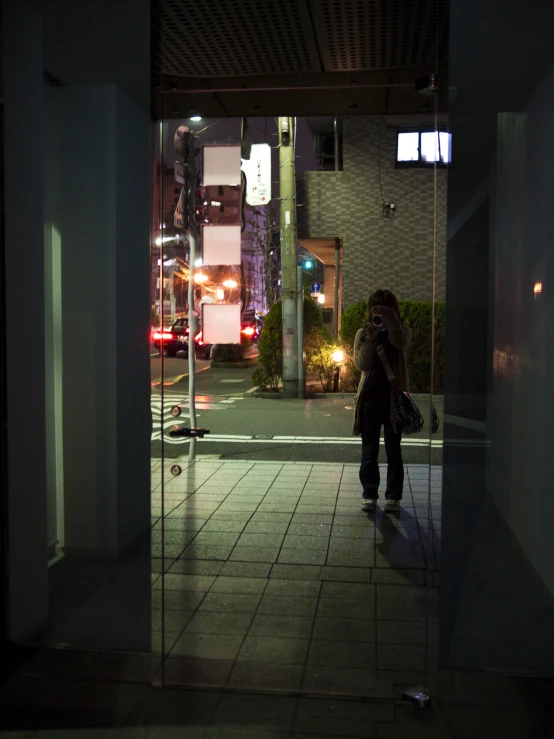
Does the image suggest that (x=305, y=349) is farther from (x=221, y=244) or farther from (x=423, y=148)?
(x=221, y=244)

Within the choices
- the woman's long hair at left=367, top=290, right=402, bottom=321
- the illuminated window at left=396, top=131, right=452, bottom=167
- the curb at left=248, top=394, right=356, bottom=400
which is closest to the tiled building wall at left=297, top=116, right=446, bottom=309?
the illuminated window at left=396, top=131, right=452, bottom=167

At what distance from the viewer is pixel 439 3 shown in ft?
12.1

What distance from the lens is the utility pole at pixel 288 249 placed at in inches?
267

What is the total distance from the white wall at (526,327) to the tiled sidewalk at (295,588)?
642 millimetres

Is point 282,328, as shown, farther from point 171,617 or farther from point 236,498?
point 171,617

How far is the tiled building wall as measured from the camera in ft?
38.4

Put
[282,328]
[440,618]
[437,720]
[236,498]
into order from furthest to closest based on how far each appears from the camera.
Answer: [282,328] < [236,498] < [440,618] < [437,720]

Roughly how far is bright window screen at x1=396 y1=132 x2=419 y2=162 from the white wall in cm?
370

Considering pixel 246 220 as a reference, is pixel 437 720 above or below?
below

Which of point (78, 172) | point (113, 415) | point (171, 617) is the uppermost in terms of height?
point (78, 172)

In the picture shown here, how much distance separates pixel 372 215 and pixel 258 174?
7.76 meters

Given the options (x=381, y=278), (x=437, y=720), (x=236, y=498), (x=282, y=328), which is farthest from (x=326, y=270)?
(x=437, y=720)

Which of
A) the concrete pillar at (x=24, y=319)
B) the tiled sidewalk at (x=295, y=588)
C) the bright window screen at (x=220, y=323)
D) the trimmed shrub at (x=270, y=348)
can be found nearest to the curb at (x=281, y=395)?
the trimmed shrub at (x=270, y=348)

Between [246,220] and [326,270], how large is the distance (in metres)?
8.75
